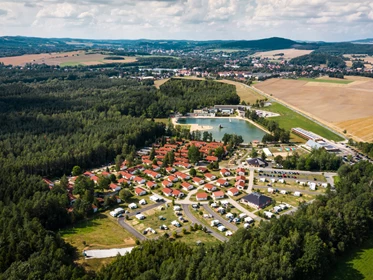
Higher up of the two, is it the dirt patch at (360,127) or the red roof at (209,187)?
the dirt patch at (360,127)

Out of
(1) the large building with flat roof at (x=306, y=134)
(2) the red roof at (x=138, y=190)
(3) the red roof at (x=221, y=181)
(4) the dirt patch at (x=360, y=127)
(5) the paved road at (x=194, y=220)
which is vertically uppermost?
(4) the dirt patch at (x=360, y=127)

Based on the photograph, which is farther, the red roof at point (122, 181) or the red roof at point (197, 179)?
the red roof at point (197, 179)

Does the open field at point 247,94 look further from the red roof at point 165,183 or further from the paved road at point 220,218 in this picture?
the paved road at point 220,218

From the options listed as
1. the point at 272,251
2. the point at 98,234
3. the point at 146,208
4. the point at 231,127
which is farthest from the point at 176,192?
the point at 231,127

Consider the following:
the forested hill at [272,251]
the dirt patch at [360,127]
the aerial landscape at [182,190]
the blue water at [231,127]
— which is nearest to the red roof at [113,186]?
the aerial landscape at [182,190]

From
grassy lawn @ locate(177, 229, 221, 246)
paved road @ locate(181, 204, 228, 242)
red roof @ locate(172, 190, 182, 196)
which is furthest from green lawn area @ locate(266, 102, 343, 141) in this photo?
grassy lawn @ locate(177, 229, 221, 246)

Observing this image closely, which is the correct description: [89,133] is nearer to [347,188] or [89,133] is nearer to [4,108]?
[4,108]

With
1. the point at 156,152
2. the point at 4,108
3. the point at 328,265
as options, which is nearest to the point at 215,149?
the point at 156,152
